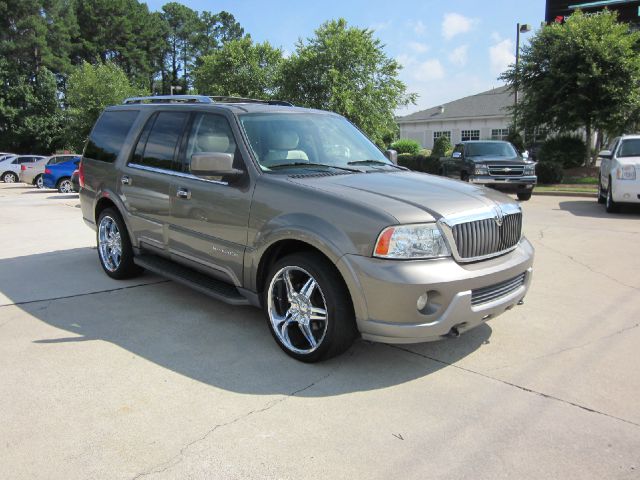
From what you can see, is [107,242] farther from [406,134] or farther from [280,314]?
[406,134]

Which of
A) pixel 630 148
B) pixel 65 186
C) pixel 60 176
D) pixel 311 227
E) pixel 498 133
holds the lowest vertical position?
pixel 65 186

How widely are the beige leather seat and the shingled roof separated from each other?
1649 inches

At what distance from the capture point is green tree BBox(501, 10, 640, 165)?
20625mm

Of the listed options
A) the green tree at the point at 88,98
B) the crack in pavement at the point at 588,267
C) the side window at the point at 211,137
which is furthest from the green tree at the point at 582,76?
the green tree at the point at 88,98

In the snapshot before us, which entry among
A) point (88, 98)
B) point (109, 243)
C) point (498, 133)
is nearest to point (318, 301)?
point (109, 243)

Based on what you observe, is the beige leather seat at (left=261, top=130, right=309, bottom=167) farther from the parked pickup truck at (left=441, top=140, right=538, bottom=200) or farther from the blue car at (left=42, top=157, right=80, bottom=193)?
the blue car at (left=42, top=157, right=80, bottom=193)

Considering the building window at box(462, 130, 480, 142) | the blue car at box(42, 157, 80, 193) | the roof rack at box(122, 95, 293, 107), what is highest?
the building window at box(462, 130, 480, 142)

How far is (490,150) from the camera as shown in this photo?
1561 centimetres

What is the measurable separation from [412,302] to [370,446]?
93 centimetres

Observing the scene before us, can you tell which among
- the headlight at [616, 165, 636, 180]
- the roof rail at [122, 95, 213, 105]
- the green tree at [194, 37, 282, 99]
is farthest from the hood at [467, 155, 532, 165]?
the green tree at [194, 37, 282, 99]

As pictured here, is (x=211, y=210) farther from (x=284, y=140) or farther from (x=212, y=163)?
(x=284, y=140)

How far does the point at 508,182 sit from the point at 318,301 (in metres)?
12.1

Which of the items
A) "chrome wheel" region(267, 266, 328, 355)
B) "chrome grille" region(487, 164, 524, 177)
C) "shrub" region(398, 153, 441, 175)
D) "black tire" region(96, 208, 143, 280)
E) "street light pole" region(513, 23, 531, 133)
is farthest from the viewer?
"shrub" region(398, 153, 441, 175)

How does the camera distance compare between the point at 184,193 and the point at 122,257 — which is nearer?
the point at 184,193
